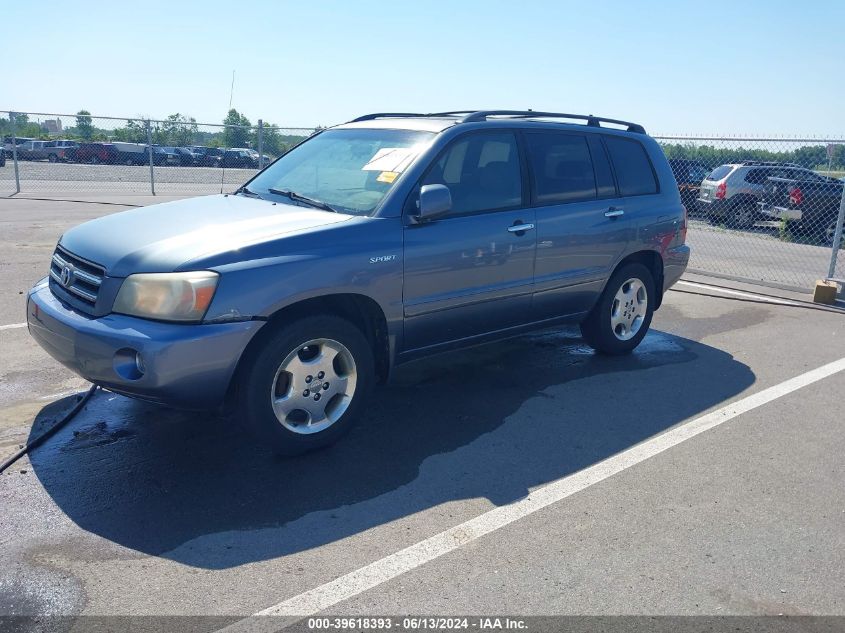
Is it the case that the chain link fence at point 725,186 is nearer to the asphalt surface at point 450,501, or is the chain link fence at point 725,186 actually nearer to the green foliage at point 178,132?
the green foliage at point 178,132

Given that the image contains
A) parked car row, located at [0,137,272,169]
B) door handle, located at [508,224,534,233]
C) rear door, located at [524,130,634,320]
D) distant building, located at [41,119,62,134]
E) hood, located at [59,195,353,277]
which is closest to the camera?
hood, located at [59,195,353,277]

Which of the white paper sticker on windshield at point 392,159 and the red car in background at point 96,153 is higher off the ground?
the white paper sticker on windshield at point 392,159

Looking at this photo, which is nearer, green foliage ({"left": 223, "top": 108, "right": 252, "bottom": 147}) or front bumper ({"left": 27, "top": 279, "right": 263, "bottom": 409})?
front bumper ({"left": 27, "top": 279, "right": 263, "bottom": 409})

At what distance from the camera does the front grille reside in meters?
4.12

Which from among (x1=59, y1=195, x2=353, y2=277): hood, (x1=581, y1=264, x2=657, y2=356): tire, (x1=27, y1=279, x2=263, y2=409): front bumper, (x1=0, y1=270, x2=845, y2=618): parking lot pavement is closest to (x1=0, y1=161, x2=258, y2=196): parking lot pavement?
(x1=581, y1=264, x2=657, y2=356): tire

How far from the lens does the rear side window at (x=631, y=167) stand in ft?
20.6

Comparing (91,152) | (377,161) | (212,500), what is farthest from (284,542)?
(91,152)

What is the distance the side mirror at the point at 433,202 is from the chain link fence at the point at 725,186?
619cm

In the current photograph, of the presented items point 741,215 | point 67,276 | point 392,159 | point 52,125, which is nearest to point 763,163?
point 741,215

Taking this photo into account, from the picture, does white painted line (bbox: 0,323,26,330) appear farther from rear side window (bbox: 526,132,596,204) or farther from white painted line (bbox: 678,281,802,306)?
white painted line (bbox: 678,281,802,306)

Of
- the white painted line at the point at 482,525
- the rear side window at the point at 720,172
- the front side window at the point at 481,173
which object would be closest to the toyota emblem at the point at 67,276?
the front side window at the point at 481,173

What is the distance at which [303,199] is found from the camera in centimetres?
500

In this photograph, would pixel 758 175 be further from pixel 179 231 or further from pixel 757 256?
pixel 179 231

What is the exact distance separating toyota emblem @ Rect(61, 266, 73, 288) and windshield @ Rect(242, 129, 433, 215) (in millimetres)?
1420
